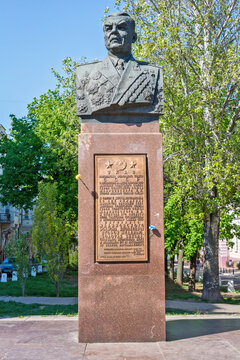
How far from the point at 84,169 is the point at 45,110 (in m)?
25.6

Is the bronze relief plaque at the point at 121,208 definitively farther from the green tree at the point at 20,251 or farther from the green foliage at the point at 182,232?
the green foliage at the point at 182,232

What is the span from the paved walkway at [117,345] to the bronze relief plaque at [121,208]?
1.34 m

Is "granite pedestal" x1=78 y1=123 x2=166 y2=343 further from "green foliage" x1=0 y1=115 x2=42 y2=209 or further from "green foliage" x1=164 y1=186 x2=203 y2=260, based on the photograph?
"green foliage" x1=0 y1=115 x2=42 y2=209

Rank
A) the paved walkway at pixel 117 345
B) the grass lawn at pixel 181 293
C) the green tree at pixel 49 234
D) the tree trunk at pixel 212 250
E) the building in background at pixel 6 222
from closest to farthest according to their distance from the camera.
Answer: the paved walkway at pixel 117 345, the tree trunk at pixel 212 250, the green tree at pixel 49 234, the grass lawn at pixel 181 293, the building in background at pixel 6 222

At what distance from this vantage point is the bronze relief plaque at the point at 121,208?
287 inches

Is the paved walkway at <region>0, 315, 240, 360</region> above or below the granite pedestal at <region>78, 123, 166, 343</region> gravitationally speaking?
below

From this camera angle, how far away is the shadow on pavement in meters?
7.59

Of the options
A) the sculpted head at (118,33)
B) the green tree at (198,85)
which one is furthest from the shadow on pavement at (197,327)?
the green tree at (198,85)

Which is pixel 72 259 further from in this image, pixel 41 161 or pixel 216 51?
pixel 216 51

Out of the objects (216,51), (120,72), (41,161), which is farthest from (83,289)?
(41,161)

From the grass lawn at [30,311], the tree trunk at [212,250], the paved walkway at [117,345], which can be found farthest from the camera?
the tree trunk at [212,250]

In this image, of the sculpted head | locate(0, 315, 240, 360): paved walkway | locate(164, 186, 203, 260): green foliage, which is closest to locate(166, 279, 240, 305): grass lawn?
locate(164, 186, 203, 260): green foliage

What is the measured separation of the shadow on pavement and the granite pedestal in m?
0.68

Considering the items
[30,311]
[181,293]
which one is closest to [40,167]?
[181,293]
